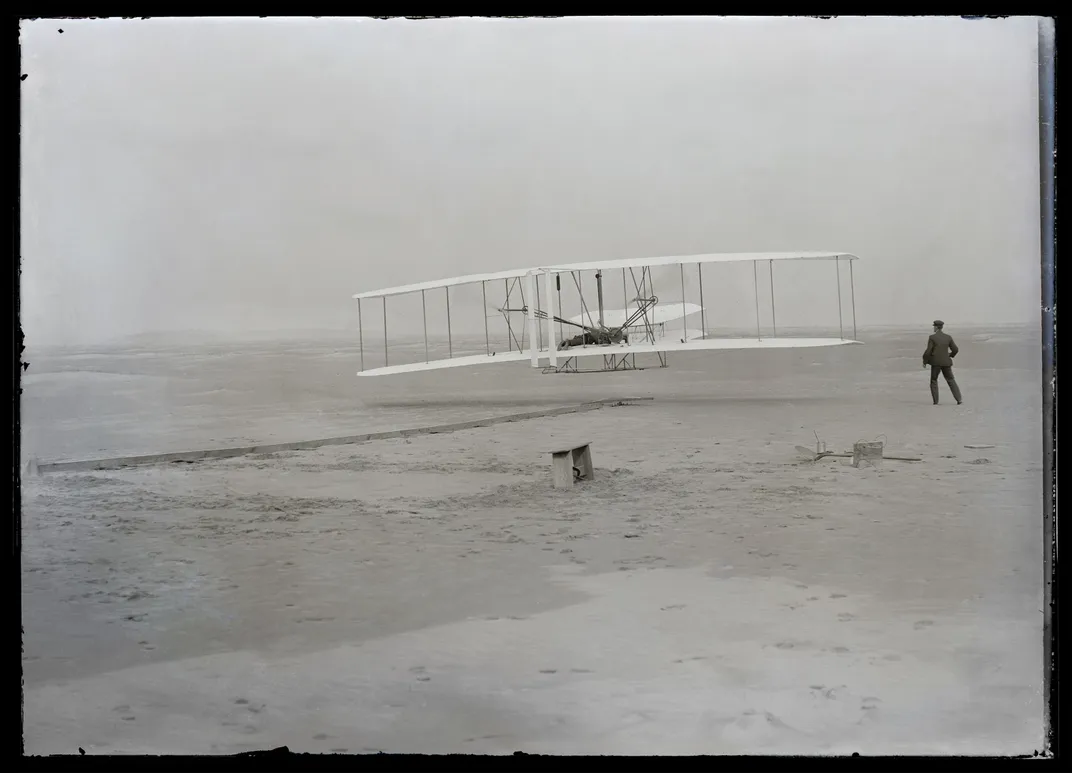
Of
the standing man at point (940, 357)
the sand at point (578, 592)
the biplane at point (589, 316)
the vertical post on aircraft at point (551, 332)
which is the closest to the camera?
the sand at point (578, 592)

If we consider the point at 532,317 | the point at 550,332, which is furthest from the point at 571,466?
the point at 550,332

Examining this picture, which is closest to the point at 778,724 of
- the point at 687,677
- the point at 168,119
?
the point at 687,677

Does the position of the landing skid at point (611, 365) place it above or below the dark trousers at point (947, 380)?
above

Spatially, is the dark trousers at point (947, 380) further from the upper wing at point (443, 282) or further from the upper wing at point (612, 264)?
the upper wing at point (443, 282)

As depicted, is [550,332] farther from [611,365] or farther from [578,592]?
[578,592]

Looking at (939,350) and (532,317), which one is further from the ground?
(532,317)

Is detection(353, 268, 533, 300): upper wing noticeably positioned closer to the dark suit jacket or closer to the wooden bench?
the wooden bench

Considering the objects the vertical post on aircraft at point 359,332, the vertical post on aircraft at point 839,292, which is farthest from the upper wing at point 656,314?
the vertical post on aircraft at point 359,332
